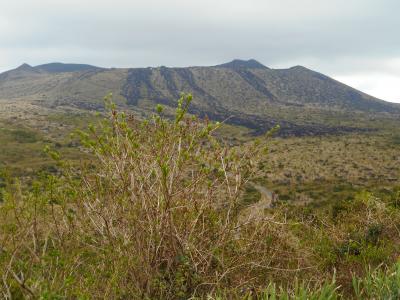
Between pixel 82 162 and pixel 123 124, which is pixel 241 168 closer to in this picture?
pixel 123 124

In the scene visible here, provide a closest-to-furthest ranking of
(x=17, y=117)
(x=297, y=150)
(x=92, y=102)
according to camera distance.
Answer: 1. (x=297, y=150)
2. (x=17, y=117)
3. (x=92, y=102)

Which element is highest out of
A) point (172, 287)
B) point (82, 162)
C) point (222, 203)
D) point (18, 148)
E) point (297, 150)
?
point (82, 162)

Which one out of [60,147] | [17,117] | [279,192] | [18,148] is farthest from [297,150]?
[17,117]

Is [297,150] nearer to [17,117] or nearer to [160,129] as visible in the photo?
[160,129]

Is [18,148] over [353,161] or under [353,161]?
under

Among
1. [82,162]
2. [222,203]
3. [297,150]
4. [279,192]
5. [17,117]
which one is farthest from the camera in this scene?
[17,117]

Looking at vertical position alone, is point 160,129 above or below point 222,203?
above

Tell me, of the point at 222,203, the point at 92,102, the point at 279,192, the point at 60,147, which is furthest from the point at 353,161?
the point at 92,102

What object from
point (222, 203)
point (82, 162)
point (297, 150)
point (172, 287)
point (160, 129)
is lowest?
point (297, 150)

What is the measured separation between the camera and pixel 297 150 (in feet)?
238

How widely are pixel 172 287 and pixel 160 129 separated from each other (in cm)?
209

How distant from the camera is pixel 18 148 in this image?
7700cm

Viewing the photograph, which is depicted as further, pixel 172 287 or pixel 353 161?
pixel 353 161

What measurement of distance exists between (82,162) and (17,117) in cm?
11981
